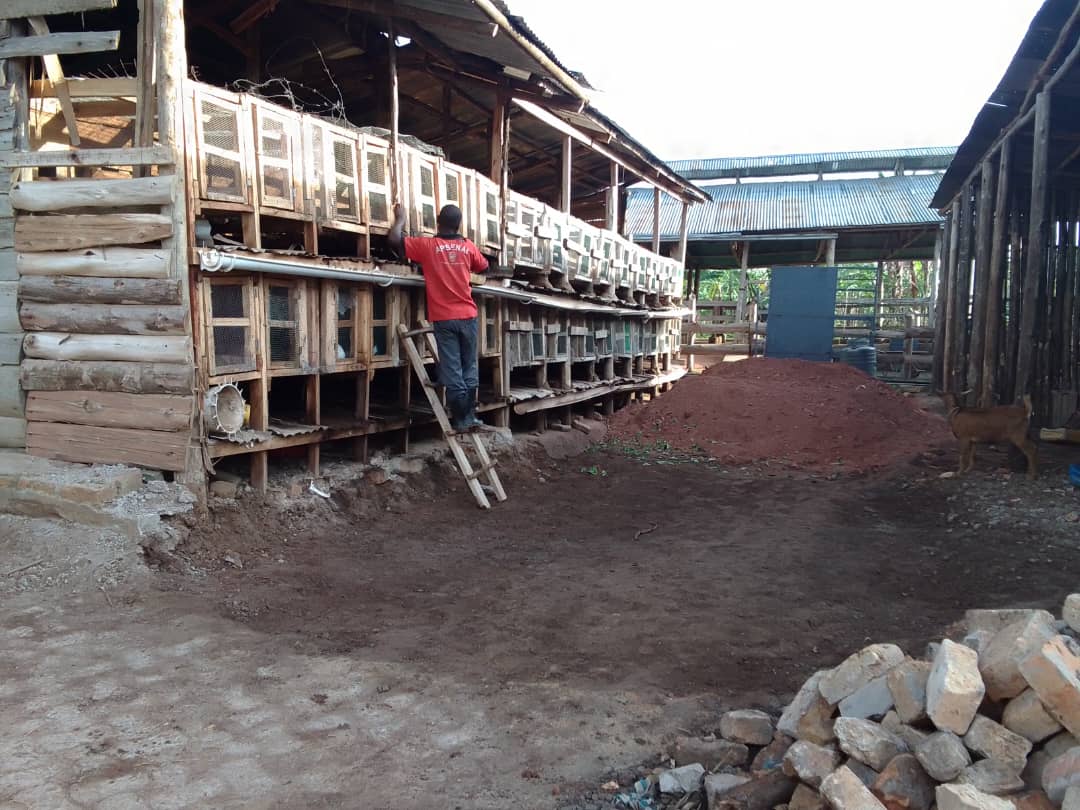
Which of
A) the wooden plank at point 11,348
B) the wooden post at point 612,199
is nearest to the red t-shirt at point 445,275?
the wooden plank at point 11,348

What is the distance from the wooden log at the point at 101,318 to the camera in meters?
5.41

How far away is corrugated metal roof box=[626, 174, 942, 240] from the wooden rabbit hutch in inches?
654

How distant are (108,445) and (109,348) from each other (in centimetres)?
71

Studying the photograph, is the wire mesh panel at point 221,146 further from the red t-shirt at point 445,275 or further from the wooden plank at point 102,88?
the red t-shirt at point 445,275

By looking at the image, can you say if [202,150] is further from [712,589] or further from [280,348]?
[712,589]

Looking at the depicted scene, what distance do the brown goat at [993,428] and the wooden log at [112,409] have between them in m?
7.88

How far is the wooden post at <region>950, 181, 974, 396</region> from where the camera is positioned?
1286 centimetres

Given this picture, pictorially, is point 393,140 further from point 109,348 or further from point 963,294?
point 963,294

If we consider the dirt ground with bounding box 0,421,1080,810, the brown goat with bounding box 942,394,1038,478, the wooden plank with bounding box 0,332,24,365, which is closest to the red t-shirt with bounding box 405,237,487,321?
the dirt ground with bounding box 0,421,1080,810

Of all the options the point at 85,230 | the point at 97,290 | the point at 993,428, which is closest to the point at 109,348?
the point at 97,290

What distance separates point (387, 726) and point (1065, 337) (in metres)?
11.5

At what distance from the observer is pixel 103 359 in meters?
5.66

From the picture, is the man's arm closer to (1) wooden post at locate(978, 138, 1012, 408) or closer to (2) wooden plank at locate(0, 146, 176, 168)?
(2) wooden plank at locate(0, 146, 176, 168)

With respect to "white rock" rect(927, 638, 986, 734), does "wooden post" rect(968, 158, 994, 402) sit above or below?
above
